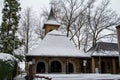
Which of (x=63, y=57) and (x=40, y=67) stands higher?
(x=63, y=57)

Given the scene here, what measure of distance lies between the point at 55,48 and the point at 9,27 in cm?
833

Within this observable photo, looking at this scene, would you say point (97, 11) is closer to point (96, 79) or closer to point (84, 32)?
point (84, 32)

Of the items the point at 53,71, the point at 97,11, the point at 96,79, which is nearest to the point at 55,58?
the point at 53,71

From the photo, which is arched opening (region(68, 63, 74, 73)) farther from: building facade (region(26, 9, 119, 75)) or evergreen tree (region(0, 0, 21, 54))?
evergreen tree (region(0, 0, 21, 54))

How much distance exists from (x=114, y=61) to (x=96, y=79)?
11275 mm

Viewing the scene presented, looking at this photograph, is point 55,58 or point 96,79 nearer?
point 96,79

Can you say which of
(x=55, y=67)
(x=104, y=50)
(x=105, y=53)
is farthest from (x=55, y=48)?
(x=104, y=50)

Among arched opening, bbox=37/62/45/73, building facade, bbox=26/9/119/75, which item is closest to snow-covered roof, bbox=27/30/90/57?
building facade, bbox=26/9/119/75

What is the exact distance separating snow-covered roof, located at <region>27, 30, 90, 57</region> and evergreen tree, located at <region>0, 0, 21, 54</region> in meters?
4.94

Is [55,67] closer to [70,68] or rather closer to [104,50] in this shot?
[70,68]

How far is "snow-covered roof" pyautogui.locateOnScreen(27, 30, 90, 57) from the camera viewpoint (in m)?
24.8

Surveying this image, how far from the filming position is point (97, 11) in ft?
125

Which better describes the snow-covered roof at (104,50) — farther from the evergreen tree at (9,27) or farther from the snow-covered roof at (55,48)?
the evergreen tree at (9,27)

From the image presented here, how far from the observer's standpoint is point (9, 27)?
99.0 ft
